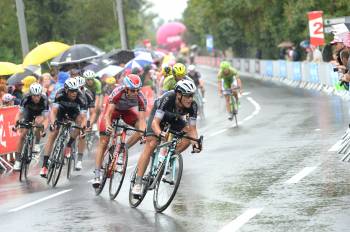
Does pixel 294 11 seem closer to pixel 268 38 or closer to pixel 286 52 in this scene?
pixel 286 52

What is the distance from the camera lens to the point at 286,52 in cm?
5184

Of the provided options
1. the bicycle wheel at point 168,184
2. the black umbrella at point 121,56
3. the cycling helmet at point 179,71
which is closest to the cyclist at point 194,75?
the black umbrella at point 121,56

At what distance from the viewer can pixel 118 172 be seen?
1347cm

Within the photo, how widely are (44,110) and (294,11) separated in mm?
31340

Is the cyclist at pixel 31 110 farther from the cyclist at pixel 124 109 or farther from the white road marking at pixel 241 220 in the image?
the white road marking at pixel 241 220

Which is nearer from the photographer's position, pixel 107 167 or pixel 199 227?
pixel 199 227

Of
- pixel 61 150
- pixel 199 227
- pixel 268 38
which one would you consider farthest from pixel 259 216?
pixel 268 38

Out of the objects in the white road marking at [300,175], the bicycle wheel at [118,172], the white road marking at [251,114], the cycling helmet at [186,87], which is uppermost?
the cycling helmet at [186,87]

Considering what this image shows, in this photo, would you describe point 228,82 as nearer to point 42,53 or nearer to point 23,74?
point 42,53

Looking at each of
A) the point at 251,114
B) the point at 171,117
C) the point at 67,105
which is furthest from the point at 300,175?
the point at 251,114

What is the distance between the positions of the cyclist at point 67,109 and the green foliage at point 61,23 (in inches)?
786

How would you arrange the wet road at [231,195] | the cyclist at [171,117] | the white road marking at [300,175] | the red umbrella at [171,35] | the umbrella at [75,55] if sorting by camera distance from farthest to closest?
1. the red umbrella at [171,35]
2. the umbrella at [75,55]
3. the white road marking at [300,175]
4. the cyclist at [171,117]
5. the wet road at [231,195]

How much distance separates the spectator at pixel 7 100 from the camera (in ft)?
66.5

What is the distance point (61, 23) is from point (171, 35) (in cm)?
6606
